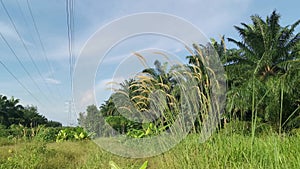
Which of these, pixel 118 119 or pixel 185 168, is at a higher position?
pixel 118 119

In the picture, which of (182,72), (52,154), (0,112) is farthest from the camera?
(0,112)

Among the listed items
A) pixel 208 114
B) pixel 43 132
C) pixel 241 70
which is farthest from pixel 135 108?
pixel 241 70

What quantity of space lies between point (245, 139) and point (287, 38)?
1526cm

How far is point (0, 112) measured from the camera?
1362 inches

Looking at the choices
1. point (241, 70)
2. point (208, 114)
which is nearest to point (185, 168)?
point (208, 114)

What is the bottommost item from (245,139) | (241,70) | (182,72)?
(245,139)

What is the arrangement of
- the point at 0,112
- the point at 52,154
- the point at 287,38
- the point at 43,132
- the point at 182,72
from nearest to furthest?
the point at 182,72 < the point at 52,154 < the point at 43,132 < the point at 287,38 < the point at 0,112

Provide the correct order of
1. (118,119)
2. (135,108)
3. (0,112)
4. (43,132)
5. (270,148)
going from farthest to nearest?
(0,112)
(43,132)
(118,119)
(135,108)
(270,148)

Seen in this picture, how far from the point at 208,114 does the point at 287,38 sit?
15.4 meters

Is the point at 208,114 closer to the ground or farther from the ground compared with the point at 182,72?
closer to the ground

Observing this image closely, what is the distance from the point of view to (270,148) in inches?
82.6

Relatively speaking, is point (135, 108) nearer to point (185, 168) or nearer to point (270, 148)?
point (185, 168)

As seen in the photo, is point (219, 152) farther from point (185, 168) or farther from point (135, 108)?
point (135, 108)

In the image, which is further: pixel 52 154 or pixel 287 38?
pixel 287 38
